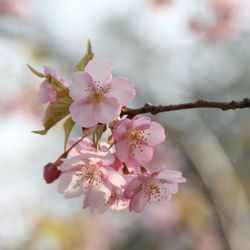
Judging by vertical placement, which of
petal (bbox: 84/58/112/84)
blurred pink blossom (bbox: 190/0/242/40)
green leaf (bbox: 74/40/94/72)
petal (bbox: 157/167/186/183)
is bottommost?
petal (bbox: 157/167/186/183)

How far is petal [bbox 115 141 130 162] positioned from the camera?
1339 mm

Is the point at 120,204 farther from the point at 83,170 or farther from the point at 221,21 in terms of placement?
the point at 221,21

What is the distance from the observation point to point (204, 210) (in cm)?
482

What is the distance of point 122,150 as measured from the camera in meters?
1.35

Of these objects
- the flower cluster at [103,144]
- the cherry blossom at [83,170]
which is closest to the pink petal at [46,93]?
the flower cluster at [103,144]

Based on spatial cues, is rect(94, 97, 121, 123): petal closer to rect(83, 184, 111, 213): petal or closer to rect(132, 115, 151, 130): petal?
rect(132, 115, 151, 130): petal

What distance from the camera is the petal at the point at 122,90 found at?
1306mm

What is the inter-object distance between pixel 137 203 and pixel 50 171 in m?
0.19

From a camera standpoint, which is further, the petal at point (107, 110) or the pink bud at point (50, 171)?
the pink bud at point (50, 171)

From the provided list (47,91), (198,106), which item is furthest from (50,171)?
(198,106)

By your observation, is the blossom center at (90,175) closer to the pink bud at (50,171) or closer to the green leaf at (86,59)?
the pink bud at (50,171)

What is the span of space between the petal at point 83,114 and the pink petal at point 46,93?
0.28ft

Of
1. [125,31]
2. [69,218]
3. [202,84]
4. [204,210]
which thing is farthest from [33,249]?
[125,31]

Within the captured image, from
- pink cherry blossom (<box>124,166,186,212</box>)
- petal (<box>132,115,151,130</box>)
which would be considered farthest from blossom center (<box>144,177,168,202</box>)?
petal (<box>132,115,151,130</box>)
